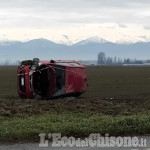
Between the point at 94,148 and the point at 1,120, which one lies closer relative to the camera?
the point at 94,148

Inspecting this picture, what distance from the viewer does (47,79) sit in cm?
1692

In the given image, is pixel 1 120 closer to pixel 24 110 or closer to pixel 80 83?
pixel 24 110

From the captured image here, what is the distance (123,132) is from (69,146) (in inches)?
68.3

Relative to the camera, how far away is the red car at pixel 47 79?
16641 millimetres

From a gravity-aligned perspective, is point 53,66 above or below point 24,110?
above

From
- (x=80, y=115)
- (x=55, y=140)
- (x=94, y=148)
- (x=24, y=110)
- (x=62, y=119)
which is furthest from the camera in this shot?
(x=24, y=110)

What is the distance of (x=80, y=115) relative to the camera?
11.1 metres

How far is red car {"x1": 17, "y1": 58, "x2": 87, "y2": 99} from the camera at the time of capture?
16641 mm

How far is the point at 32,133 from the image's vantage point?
7.96m

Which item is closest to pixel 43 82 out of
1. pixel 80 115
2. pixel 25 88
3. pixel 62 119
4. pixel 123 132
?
pixel 25 88

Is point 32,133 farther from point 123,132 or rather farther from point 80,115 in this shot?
point 80,115

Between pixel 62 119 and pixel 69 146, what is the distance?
2.84m

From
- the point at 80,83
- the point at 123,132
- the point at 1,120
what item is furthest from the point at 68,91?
the point at 123,132

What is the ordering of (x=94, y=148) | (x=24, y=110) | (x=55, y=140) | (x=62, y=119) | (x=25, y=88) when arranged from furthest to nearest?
1. (x=25, y=88)
2. (x=24, y=110)
3. (x=62, y=119)
4. (x=55, y=140)
5. (x=94, y=148)
